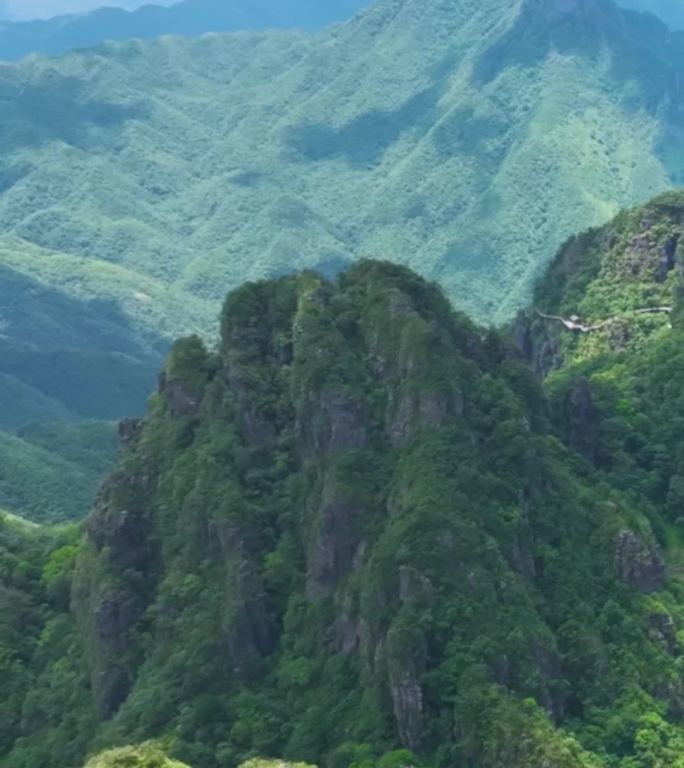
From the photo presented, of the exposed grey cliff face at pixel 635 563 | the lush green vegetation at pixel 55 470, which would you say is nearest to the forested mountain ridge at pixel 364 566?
the exposed grey cliff face at pixel 635 563

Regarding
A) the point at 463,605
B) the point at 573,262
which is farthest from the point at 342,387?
the point at 573,262

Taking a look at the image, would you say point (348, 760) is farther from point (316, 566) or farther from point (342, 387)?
point (342, 387)

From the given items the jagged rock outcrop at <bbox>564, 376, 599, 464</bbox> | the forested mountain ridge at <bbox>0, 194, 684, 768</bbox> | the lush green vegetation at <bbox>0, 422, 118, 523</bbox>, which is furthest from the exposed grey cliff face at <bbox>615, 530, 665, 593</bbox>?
the lush green vegetation at <bbox>0, 422, 118, 523</bbox>

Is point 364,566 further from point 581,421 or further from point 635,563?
point 581,421

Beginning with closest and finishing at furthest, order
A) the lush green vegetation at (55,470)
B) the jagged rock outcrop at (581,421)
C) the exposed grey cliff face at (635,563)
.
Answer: the exposed grey cliff face at (635,563) → the jagged rock outcrop at (581,421) → the lush green vegetation at (55,470)

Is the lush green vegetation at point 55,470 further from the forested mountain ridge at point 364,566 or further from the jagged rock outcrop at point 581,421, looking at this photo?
the jagged rock outcrop at point 581,421
